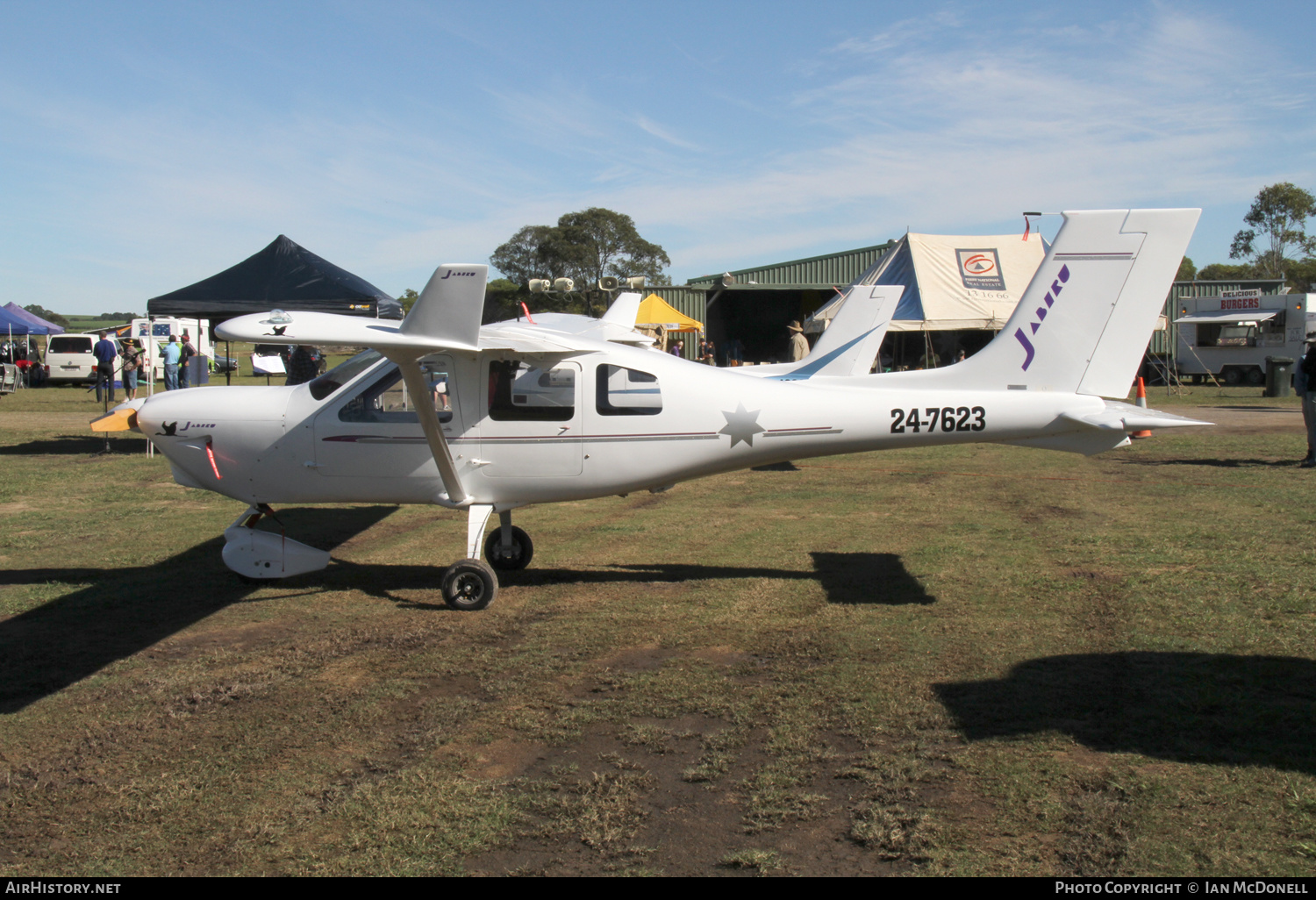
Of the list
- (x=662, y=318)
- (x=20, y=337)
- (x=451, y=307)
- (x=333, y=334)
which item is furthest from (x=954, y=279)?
(x=20, y=337)

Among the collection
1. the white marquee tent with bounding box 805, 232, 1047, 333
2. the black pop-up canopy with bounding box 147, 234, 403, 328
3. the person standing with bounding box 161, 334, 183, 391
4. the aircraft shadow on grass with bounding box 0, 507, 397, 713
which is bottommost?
the aircraft shadow on grass with bounding box 0, 507, 397, 713

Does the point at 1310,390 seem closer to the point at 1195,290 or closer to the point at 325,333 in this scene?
the point at 325,333

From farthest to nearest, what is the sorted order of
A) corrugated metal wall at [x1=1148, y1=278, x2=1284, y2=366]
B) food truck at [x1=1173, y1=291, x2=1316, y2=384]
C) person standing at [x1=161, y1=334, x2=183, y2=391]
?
corrugated metal wall at [x1=1148, y1=278, x2=1284, y2=366]
food truck at [x1=1173, y1=291, x2=1316, y2=384]
person standing at [x1=161, y1=334, x2=183, y2=391]

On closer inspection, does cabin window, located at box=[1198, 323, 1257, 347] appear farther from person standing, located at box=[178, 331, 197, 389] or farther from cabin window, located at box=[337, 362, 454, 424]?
cabin window, located at box=[337, 362, 454, 424]

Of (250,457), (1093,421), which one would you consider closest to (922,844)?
(1093,421)

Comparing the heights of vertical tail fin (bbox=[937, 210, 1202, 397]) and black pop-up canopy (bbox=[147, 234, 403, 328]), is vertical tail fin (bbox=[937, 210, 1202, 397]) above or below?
below

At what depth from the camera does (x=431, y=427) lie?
22.0ft

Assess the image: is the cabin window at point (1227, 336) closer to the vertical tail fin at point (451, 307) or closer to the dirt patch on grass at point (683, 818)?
the vertical tail fin at point (451, 307)

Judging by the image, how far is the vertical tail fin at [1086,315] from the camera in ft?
22.4

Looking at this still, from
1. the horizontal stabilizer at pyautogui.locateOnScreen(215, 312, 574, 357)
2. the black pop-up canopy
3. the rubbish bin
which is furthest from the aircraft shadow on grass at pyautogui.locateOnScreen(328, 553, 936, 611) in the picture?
the rubbish bin

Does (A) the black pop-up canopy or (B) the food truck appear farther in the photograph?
(B) the food truck

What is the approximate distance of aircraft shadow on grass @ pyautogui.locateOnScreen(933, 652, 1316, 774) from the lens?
Answer: 4.16m

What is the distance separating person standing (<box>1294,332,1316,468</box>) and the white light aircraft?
810cm

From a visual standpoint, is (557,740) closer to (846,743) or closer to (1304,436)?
(846,743)
